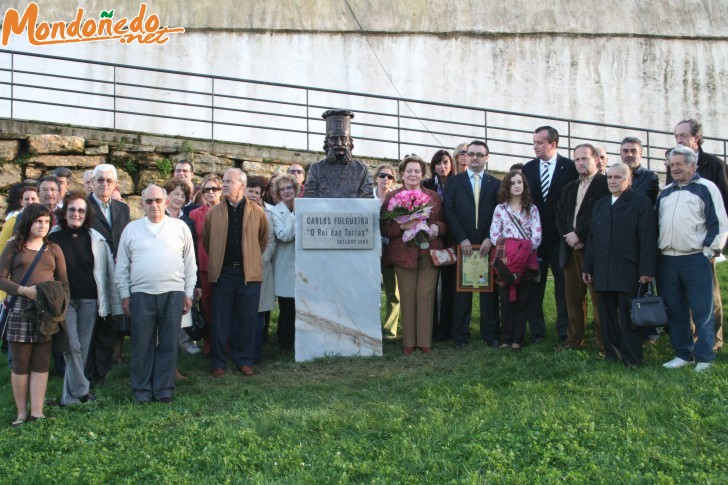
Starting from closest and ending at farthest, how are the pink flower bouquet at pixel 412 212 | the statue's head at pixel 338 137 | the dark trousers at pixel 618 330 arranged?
the dark trousers at pixel 618 330 < the pink flower bouquet at pixel 412 212 < the statue's head at pixel 338 137

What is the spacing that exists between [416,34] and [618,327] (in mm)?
10866

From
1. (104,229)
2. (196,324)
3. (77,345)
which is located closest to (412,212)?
(196,324)

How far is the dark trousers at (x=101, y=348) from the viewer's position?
694cm

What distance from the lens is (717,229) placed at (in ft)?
A: 21.5

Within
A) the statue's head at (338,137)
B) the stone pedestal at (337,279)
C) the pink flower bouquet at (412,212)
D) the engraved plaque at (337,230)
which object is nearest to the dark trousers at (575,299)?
the pink flower bouquet at (412,212)

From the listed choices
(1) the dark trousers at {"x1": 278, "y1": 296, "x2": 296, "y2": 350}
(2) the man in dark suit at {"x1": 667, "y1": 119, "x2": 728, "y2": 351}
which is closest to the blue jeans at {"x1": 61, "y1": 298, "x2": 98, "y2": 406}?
(1) the dark trousers at {"x1": 278, "y1": 296, "x2": 296, "y2": 350}

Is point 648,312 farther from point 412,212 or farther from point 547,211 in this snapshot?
point 412,212

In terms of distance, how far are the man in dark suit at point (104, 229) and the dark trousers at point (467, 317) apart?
3281 millimetres

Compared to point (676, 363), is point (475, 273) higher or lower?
higher

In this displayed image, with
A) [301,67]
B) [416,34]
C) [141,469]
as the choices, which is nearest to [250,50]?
[301,67]

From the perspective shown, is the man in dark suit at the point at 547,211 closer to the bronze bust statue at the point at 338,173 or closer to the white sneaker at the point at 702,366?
the white sneaker at the point at 702,366

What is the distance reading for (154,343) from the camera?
261 inches

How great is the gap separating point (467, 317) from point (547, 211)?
134cm

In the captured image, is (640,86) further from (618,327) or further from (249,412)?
(249,412)
